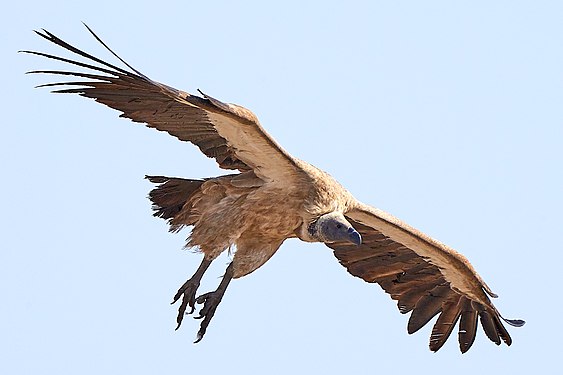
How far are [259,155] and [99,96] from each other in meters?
1.43

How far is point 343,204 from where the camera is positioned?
41.2 feet

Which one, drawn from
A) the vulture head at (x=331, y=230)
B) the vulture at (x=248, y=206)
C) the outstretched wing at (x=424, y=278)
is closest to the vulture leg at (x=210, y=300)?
the vulture at (x=248, y=206)

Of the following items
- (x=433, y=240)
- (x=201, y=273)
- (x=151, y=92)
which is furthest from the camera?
(x=433, y=240)

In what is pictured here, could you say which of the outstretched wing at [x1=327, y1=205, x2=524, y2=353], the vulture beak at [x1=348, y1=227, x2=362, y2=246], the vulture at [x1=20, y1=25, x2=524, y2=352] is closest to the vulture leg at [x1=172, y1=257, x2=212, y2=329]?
the vulture at [x1=20, y1=25, x2=524, y2=352]

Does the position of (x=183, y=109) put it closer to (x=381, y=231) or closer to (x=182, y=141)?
(x=182, y=141)

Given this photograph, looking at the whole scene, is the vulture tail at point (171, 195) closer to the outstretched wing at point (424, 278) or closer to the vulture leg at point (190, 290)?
the vulture leg at point (190, 290)

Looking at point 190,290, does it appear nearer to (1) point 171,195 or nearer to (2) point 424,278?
(1) point 171,195

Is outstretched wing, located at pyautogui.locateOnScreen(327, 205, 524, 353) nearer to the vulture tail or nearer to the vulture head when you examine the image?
the vulture head

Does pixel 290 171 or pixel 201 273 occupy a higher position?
pixel 290 171

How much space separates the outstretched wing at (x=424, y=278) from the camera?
13438 mm

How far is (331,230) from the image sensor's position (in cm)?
1209

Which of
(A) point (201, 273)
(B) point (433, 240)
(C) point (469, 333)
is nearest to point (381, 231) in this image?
(B) point (433, 240)

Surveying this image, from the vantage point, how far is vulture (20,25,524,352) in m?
11.3

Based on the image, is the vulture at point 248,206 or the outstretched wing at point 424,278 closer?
the vulture at point 248,206
